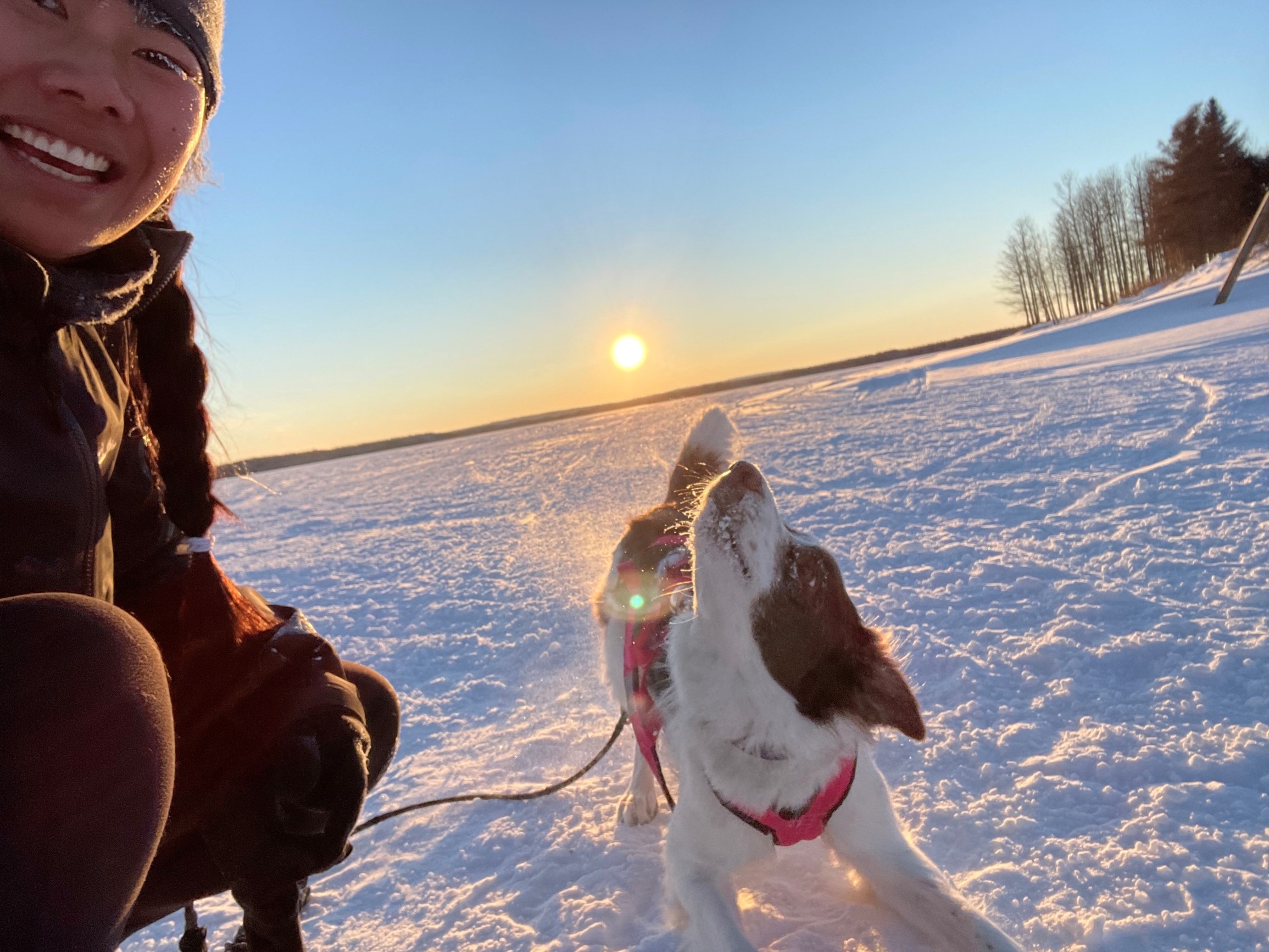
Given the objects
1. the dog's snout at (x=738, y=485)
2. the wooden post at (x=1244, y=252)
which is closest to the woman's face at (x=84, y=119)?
the dog's snout at (x=738, y=485)

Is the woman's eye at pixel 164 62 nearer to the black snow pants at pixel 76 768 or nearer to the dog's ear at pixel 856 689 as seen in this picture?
the black snow pants at pixel 76 768

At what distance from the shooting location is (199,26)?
125 cm

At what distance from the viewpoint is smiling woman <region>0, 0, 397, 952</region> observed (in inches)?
29.8

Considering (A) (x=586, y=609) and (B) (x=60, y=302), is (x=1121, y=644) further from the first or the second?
(B) (x=60, y=302)

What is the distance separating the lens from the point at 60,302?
1138 mm

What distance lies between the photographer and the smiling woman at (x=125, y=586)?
756 mm

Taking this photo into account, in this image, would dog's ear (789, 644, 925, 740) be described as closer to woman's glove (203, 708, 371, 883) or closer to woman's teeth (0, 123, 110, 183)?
woman's glove (203, 708, 371, 883)

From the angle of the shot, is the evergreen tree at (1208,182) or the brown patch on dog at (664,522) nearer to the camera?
the brown patch on dog at (664,522)

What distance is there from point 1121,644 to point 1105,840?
1.22 meters

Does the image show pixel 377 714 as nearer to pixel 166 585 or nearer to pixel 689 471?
pixel 166 585

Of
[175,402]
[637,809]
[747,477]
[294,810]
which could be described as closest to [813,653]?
[747,477]

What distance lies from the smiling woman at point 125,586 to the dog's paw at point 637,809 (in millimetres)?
1043

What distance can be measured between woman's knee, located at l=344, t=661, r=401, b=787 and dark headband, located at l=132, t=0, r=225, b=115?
4.91ft

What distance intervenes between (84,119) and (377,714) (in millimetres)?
1565
